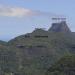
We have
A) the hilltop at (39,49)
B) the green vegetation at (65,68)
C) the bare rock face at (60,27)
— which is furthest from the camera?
the bare rock face at (60,27)

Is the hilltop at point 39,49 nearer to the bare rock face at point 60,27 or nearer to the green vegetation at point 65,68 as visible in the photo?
the bare rock face at point 60,27

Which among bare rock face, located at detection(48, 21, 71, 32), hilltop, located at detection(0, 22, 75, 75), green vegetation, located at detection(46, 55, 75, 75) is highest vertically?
bare rock face, located at detection(48, 21, 71, 32)

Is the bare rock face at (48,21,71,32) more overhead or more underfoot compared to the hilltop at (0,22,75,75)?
more overhead

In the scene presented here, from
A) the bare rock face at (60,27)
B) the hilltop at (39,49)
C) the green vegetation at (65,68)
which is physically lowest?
the green vegetation at (65,68)

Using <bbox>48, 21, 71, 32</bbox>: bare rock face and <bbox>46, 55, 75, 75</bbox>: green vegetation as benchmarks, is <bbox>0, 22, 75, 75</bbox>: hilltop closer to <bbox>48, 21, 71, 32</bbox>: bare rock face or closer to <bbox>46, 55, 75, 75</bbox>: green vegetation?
<bbox>48, 21, 71, 32</bbox>: bare rock face

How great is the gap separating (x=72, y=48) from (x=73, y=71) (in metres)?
65.5

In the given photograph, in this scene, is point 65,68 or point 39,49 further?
point 39,49

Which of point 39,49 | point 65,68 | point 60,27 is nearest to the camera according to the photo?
point 65,68

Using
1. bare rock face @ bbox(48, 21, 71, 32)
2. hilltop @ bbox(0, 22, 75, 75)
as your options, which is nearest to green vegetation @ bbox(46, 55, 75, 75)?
hilltop @ bbox(0, 22, 75, 75)

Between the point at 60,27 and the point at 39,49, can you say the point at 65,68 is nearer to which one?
the point at 39,49

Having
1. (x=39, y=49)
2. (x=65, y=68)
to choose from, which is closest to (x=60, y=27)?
(x=39, y=49)

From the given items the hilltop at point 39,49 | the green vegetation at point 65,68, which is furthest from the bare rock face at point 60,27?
the green vegetation at point 65,68

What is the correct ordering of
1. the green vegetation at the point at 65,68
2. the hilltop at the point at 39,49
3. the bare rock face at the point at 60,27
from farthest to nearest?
the bare rock face at the point at 60,27 → the hilltop at the point at 39,49 → the green vegetation at the point at 65,68

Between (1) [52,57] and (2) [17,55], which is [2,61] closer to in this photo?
(2) [17,55]
